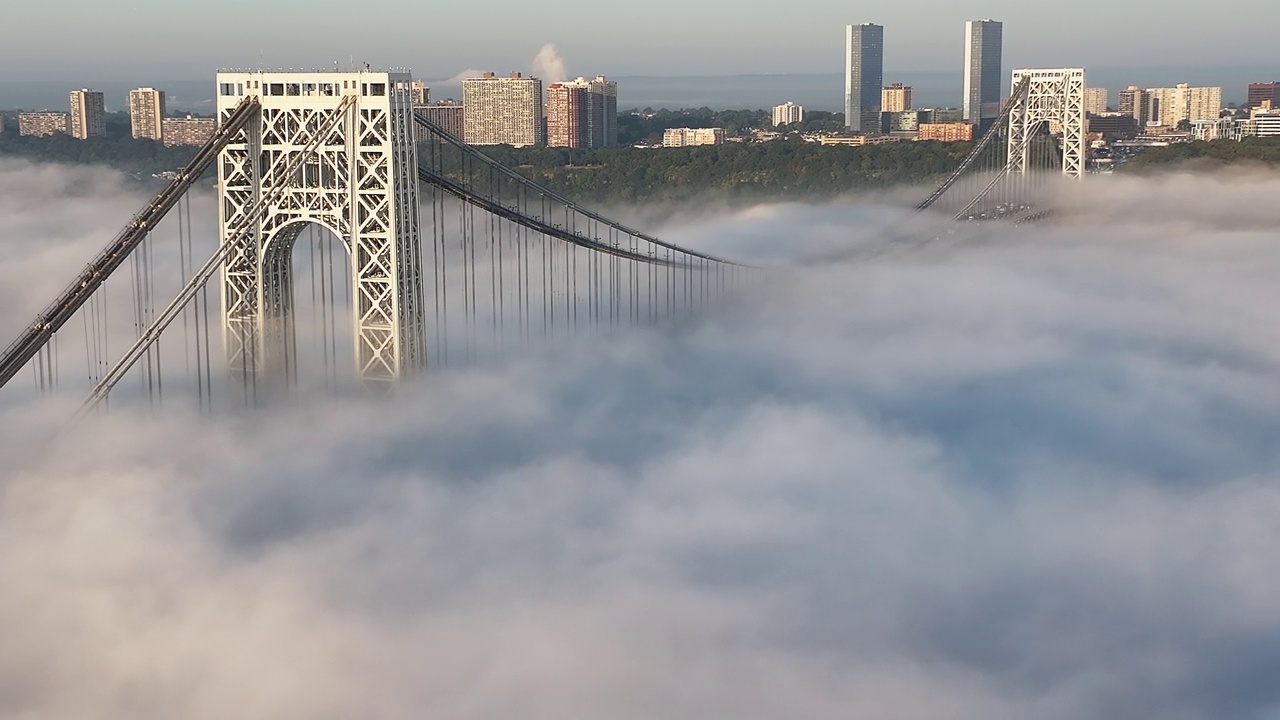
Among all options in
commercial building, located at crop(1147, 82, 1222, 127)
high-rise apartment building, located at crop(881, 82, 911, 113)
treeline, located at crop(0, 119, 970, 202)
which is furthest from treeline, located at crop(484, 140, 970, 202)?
high-rise apartment building, located at crop(881, 82, 911, 113)

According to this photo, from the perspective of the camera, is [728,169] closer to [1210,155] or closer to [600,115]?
[600,115]

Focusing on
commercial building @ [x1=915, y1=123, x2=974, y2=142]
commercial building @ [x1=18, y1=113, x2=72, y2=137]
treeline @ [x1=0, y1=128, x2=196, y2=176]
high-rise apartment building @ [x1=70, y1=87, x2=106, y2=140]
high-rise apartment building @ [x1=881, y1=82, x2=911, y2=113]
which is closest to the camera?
treeline @ [x1=0, y1=128, x2=196, y2=176]

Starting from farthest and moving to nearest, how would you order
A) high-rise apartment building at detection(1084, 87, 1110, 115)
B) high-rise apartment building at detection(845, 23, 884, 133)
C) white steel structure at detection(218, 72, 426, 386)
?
high-rise apartment building at detection(845, 23, 884, 133) < high-rise apartment building at detection(1084, 87, 1110, 115) < white steel structure at detection(218, 72, 426, 386)

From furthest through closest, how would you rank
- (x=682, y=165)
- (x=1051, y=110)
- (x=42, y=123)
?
1. (x=42, y=123)
2. (x=682, y=165)
3. (x=1051, y=110)

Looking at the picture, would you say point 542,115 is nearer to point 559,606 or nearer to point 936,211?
point 936,211

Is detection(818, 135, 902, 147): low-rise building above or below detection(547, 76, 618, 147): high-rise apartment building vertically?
below

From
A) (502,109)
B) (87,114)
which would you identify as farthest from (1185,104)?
(87,114)

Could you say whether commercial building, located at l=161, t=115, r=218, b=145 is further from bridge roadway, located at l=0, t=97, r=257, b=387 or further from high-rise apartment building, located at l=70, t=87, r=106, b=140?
bridge roadway, located at l=0, t=97, r=257, b=387

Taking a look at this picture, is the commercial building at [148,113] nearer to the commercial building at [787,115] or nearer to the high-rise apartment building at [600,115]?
the high-rise apartment building at [600,115]
